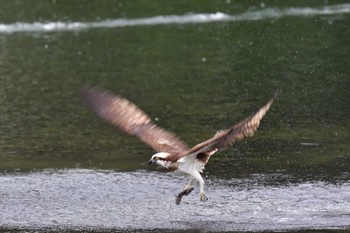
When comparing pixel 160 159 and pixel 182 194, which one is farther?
pixel 182 194

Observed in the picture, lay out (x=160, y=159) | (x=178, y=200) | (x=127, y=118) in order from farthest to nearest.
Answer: (x=178, y=200), (x=127, y=118), (x=160, y=159)

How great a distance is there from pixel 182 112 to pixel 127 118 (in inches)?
261

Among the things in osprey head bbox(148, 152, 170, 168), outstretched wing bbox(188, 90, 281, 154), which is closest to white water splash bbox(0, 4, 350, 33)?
osprey head bbox(148, 152, 170, 168)

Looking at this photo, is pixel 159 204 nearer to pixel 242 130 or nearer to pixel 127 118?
pixel 127 118

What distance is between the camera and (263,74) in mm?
20734

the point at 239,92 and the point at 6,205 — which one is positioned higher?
the point at 239,92

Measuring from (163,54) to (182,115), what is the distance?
8185 millimetres

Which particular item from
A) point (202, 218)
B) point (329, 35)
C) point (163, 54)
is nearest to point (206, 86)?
point (163, 54)

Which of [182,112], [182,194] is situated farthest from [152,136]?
[182,112]

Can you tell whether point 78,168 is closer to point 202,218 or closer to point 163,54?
point 202,218

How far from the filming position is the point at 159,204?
1146cm

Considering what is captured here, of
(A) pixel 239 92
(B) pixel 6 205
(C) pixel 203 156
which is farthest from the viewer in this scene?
(A) pixel 239 92

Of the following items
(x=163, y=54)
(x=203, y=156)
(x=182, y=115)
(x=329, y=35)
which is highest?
(x=329, y=35)

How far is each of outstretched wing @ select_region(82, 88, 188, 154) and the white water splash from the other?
64.9 ft
